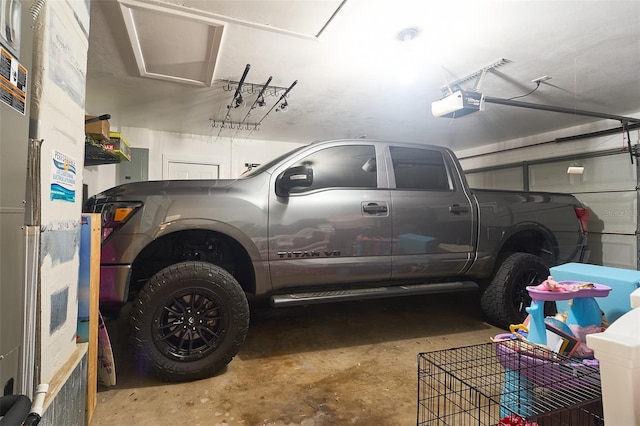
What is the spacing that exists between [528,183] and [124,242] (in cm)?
694

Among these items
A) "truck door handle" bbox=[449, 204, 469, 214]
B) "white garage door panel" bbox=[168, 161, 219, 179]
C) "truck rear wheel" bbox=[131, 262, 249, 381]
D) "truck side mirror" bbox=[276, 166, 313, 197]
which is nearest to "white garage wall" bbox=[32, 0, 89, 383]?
"truck rear wheel" bbox=[131, 262, 249, 381]

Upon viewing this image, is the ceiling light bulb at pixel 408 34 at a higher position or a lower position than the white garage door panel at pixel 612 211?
higher

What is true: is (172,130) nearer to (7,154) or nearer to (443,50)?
(443,50)

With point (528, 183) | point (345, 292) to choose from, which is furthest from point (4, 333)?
point (528, 183)

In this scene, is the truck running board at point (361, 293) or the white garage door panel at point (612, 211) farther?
the white garage door panel at point (612, 211)

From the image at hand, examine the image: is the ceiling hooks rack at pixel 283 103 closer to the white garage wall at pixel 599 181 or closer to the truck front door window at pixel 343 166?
the truck front door window at pixel 343 166

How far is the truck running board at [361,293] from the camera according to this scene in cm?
238

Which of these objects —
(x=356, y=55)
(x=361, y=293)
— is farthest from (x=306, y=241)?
(x=356, y=55)

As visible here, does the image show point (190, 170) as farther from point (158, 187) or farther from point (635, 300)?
point (635, 300)

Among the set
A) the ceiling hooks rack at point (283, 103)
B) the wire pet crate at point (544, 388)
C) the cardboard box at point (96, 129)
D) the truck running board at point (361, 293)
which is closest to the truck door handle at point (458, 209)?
the truck running board at point (361, 293)

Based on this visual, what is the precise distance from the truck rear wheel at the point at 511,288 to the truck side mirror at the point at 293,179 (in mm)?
2180

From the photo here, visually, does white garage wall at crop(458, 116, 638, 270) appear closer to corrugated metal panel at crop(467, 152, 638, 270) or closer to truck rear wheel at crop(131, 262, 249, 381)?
corrugated metal panel at crop(467, 152, 638, 270)

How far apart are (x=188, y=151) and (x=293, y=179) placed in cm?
474

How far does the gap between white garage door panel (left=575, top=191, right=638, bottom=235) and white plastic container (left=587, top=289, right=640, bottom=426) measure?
18.6ft
